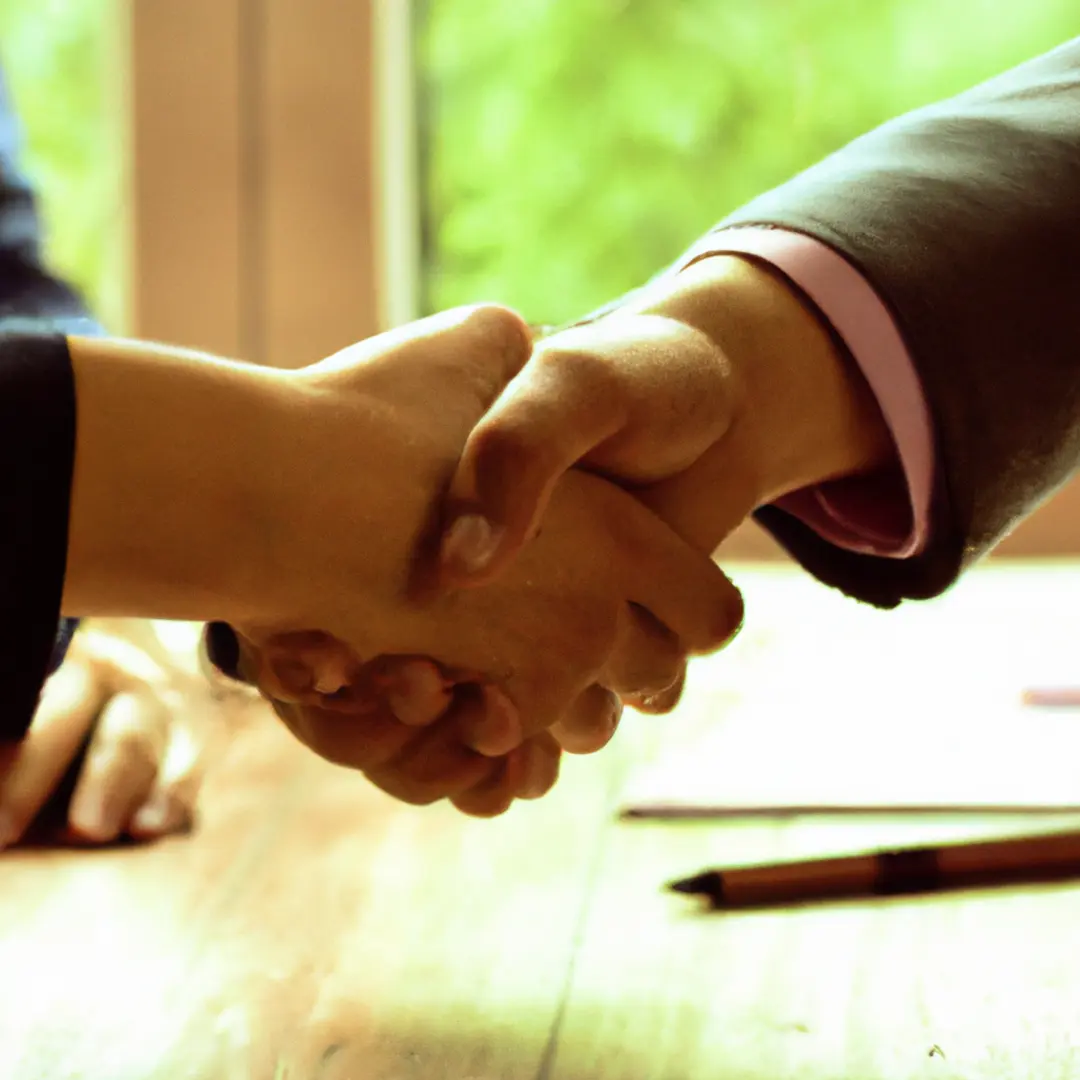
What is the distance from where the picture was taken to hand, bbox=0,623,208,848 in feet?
2.08

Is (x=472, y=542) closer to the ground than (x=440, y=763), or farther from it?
farther from it

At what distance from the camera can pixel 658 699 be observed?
609 millimetres

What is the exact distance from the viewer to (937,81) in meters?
1.50

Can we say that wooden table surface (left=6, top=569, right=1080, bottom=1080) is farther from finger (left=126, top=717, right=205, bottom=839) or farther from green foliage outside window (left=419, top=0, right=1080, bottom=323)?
green foliage outside window (left=419, top=0, right=1080, bottom=323)

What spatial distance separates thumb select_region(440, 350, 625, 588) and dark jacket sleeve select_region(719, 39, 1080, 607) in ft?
0.41

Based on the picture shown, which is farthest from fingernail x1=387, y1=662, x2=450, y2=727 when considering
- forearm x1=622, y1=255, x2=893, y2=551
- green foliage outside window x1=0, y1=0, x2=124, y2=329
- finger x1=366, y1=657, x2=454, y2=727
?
green foliage outside window x1=0, y1=0, x2=124, y2=329

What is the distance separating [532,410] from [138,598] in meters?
0.13

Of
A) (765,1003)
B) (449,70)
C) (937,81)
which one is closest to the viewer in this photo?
(765,1003)

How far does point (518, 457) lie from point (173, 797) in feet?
0.84

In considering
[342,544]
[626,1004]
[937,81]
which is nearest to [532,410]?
[342,544]

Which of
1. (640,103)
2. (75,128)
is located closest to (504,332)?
(640,103)

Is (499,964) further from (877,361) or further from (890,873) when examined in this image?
(877,361)

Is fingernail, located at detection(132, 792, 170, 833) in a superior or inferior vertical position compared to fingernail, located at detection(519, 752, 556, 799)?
inferior

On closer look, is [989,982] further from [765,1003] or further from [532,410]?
[532,410]
